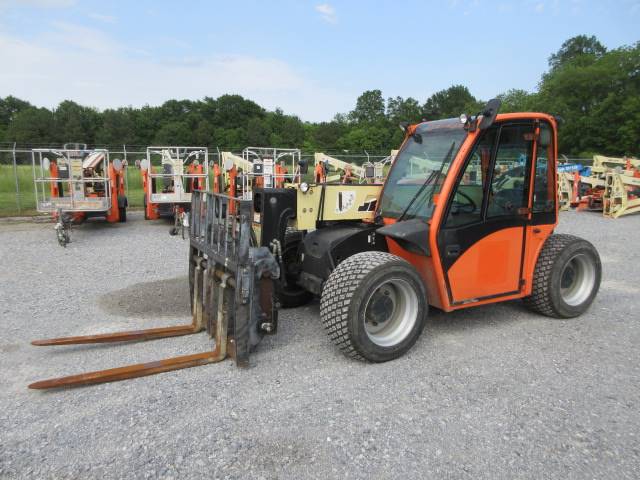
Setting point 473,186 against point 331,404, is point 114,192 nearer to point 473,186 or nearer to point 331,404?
point 473,186

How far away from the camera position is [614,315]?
545 centimetres

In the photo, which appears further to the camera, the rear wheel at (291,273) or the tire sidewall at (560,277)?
the rear wheel at (291,273)

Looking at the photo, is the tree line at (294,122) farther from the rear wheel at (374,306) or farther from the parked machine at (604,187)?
the rear wheel at (374,306)

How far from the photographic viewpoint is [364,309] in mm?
3852

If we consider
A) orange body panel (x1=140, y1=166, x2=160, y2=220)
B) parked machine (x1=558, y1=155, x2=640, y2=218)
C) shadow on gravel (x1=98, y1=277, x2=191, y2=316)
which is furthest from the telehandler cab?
parked machine (x1=558, y1=155, x2=640, y2=218)

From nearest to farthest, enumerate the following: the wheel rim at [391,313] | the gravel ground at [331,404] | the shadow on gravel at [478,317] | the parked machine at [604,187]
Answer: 1. the gravel ground at [331,404]
2. the wheel rim at [391,313]
3. the shadow on gravel at [478,317]
4. the parked machine at [604,187]

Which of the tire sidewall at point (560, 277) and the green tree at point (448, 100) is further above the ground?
the green tree at point (448, 100)

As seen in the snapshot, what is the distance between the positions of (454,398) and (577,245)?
8.65ft

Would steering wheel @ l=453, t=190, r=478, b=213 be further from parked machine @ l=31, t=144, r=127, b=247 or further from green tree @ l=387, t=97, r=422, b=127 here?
green tree @ l=387, t=97, r=422, b=127

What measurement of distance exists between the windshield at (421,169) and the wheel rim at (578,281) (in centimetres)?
206

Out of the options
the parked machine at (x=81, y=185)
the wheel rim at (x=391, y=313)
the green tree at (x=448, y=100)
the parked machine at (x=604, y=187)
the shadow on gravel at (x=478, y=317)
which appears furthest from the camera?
the green tree at (x=448, y=100)

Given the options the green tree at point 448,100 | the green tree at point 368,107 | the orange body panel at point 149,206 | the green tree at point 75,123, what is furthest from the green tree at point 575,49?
the orange body panel at point 149,206

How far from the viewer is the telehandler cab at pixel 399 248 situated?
3.90 metres

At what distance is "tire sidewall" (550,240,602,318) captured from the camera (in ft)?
16.4
